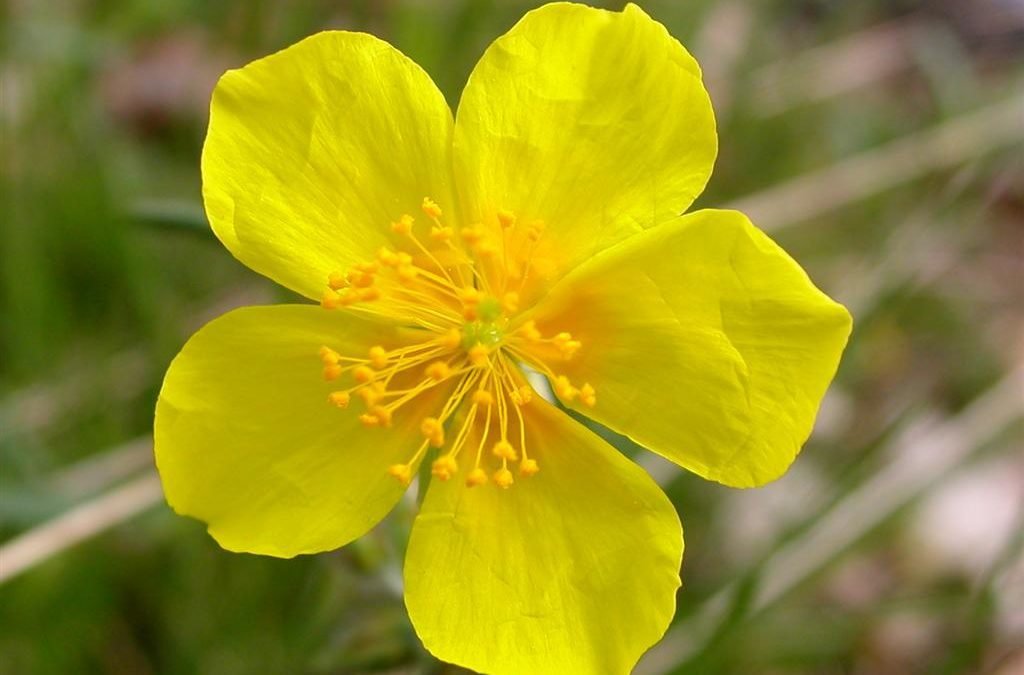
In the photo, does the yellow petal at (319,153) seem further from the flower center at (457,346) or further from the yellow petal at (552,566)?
the yellow petal at (552,566)

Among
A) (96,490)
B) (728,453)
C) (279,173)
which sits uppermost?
(279,173)

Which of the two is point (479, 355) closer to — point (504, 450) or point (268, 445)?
point (504, 450)

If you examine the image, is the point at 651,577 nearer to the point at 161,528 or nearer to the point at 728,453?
A: the point at 728,453

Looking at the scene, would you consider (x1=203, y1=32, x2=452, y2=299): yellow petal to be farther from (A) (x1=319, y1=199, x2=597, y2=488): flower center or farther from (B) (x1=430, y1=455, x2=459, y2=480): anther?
(B) (x1=430, y1=455, x2=459, y2=480): anther

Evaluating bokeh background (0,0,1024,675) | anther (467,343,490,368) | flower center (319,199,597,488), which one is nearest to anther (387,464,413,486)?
flower center (319,199,597,488)

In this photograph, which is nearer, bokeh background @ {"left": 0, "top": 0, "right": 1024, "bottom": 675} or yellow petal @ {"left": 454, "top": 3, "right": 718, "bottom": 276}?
yellow petal @ {"left": 454, "top": 3, "right": 718, "bottom": 276}

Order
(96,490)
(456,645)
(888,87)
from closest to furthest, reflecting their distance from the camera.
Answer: (456,645) < (96,490) < (888,87)

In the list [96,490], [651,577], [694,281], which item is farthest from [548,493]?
[96,490]

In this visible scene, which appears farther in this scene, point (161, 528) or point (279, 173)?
point (161, 528)
